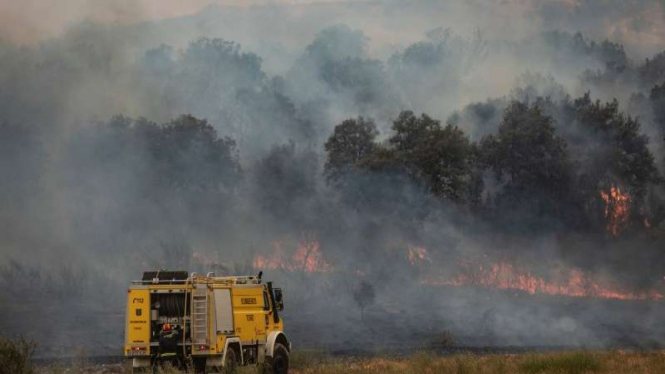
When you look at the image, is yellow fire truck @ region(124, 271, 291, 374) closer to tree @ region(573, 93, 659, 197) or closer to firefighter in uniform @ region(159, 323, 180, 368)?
firefighter in uniform @ region(159, 323, 180, 368)

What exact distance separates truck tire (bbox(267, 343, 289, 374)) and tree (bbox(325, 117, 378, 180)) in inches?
1985

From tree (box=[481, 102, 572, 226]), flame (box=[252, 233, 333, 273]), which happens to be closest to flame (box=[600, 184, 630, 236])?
A: tree (box=[481, 102, 572, 226])

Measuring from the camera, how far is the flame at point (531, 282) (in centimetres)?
8138

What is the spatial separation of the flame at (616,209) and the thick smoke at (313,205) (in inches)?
21.1

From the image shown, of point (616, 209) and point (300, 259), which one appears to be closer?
point (300, 259)

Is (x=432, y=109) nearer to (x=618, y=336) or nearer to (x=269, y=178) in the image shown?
(x=269, y=178)

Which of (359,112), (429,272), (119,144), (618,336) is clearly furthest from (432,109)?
(618,336)

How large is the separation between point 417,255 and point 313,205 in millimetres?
10095

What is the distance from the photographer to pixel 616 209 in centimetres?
8894

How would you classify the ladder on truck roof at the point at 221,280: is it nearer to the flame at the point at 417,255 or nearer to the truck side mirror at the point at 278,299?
the truck side mirror at the point at 278,299

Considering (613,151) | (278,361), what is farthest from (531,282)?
(278,361)

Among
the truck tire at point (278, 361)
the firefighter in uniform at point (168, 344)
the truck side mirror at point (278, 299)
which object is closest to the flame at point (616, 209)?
the truck side mirror at point (278, 299)

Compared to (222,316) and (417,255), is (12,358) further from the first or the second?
(417,255)

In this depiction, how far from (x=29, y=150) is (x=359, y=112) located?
40.3 metres
